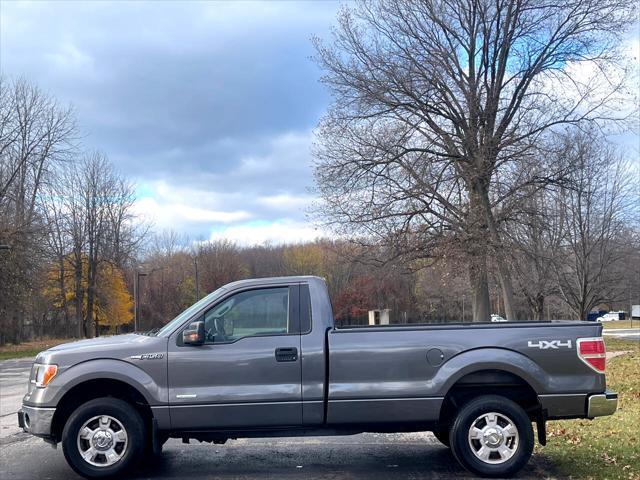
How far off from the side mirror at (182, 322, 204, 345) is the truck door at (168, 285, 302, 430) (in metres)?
0.07

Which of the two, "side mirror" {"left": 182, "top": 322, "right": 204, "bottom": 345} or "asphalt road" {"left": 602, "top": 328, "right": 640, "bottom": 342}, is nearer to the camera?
"side mirror" {"left": 182, "top": 322, "right": 204, "bottom": 345}

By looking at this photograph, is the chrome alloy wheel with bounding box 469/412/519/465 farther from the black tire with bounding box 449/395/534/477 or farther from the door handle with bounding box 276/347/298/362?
the door handle with bounding box 276/347/298/362

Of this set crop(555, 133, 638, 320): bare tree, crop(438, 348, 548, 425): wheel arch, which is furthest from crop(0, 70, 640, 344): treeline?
crop(438, 348, 548, 425): wheel arch

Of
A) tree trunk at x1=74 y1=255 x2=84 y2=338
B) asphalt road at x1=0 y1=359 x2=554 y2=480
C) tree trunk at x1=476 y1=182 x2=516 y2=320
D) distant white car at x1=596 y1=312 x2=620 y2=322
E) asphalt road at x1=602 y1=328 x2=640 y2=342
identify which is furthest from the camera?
distant white car at x1=596 y1=312 x2=620 y2=322

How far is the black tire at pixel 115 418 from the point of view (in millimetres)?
5996

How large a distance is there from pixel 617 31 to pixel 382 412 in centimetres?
2307

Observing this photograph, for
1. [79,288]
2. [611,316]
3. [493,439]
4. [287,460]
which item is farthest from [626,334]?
[611,316]

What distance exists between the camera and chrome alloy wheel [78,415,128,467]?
605cm

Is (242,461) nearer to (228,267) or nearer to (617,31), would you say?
(617,31)

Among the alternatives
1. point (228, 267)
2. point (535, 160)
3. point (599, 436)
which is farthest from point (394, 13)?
point (228, 267)

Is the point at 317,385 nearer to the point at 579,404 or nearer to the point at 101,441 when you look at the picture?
the point at 101,441

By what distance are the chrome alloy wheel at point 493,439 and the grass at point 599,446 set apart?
681 millimetres

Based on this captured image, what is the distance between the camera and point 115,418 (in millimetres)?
6094

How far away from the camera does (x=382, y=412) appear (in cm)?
605
